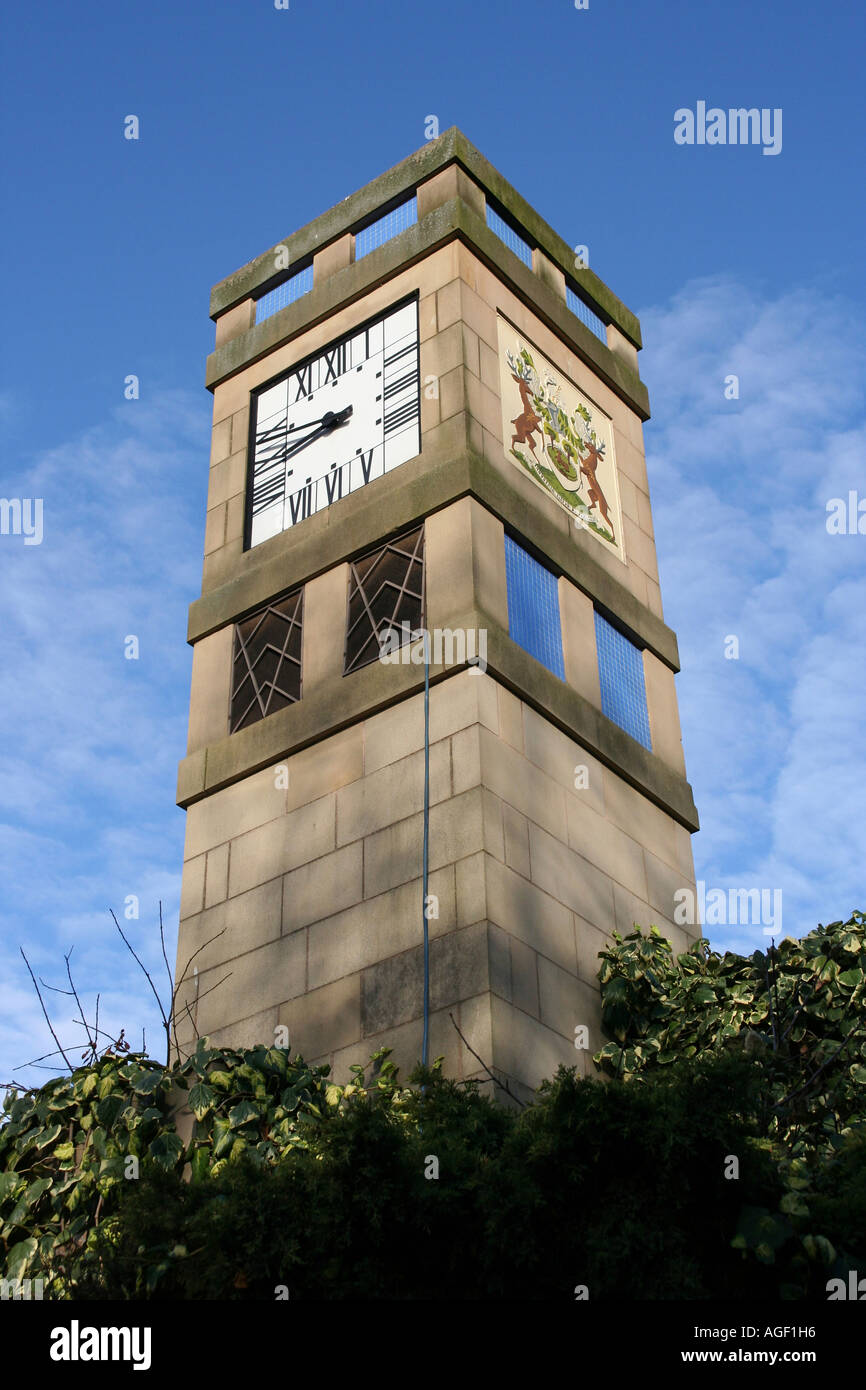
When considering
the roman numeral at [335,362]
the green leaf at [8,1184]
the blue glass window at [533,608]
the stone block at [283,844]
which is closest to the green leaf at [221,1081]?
the green leaf at [8,1184]

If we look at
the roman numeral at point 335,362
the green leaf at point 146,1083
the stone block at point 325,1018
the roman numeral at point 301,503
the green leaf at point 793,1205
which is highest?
the roman numeral at point 335,362

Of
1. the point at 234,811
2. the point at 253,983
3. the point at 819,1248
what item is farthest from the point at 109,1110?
the point at 819,1248

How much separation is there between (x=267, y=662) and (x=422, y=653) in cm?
232

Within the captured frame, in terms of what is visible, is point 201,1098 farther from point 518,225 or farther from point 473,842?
point 518,225

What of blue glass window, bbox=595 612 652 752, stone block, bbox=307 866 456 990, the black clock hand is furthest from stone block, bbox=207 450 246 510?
stone block, bbox=307 866 456 990

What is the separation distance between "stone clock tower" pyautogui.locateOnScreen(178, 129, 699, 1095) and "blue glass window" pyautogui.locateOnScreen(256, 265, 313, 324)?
0.16ft

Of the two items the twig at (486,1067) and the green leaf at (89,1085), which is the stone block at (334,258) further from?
the green leaf at (89,1085)

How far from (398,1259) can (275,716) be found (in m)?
7.50

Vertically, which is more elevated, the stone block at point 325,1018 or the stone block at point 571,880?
the stone block at point 571,880

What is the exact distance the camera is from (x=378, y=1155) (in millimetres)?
8406

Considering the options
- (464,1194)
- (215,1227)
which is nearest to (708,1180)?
(464,1194)

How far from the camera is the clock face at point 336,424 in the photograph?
53.8ft

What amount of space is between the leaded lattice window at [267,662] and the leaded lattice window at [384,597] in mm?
723

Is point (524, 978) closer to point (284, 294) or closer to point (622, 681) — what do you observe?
point (622, 681)
